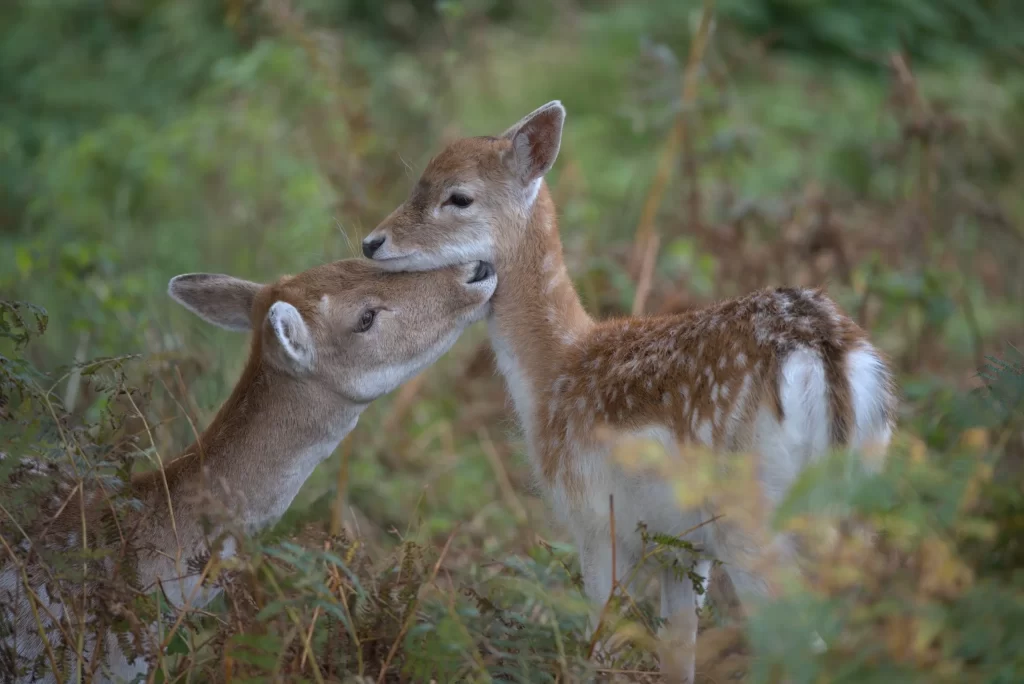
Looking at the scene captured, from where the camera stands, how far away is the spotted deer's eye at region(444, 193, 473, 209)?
445 centimetres

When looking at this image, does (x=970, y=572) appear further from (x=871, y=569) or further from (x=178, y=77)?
(x=178, y=77)

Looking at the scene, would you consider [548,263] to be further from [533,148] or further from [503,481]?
[503,481]

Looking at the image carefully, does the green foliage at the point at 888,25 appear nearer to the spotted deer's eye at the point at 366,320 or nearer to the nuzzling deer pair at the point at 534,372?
the nuzzling deer pair at the point at 534,372

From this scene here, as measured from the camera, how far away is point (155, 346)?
5.38 m

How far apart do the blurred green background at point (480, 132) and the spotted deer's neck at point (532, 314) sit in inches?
26.2

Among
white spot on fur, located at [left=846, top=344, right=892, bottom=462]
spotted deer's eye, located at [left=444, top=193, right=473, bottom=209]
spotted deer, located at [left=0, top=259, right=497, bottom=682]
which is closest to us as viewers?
white spot on fur, located at [left=846, top=344, right=892, bottom=462]

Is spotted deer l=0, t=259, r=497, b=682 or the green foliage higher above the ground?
spotted deer l=0, t=259, r=497, b=682

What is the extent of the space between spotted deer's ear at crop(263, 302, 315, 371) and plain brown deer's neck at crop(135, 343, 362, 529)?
7 cm

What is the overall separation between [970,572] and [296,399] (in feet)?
7.75

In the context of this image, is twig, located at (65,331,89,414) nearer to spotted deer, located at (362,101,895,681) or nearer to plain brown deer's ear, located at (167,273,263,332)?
plain brown deer's ear, located at (167,273,263,332)

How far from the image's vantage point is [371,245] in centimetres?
434

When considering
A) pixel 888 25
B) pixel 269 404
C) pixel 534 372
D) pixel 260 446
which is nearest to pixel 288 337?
pixel 269 404

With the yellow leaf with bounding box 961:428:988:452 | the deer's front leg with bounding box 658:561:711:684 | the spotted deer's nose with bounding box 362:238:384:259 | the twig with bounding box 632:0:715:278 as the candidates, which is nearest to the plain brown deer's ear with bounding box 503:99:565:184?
the spotted deer's nose with bounding box 362:238:384:259

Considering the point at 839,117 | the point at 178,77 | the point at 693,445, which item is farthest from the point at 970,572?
the point at 178,77
